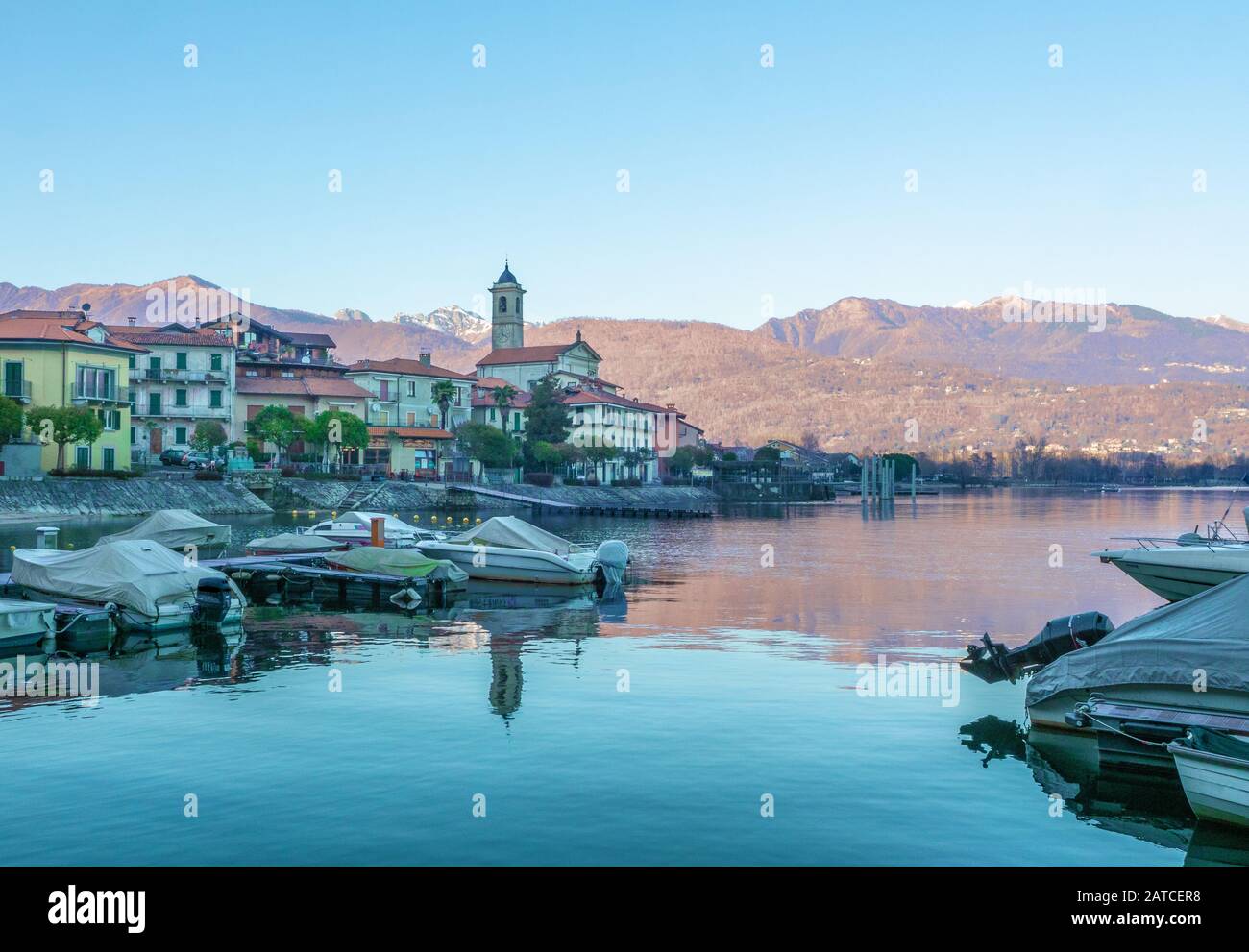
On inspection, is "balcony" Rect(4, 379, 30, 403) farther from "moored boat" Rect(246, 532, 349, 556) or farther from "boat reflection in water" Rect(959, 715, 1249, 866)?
"boat reflection in water" Rect(959, 715, 1249, 866)

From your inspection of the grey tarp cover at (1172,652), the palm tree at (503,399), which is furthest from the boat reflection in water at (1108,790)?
the palm tree at (503,399)

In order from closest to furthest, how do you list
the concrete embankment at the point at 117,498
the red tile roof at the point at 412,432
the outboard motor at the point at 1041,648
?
the outboard motor at the point at 1041,648 < the concrete embankment at the point at 117,498 < the red tile roof at the point at 412,432

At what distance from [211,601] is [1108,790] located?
25057 millimetres

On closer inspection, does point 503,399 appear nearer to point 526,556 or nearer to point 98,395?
point 98,395

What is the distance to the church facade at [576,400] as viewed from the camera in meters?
151

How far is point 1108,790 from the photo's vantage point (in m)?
18.8

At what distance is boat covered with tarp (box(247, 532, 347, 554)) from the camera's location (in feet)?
166

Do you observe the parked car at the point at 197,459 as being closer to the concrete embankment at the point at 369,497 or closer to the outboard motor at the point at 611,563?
the concrete embankment at the point at 369,497

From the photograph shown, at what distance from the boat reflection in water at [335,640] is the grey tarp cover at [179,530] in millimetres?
14625

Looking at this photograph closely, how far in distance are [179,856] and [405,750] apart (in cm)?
593

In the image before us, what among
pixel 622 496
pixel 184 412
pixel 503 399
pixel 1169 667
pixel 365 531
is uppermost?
pixel 503 399

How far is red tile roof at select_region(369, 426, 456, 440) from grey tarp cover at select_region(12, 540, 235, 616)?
86126mm
